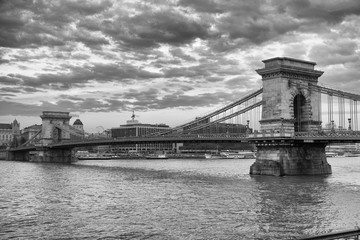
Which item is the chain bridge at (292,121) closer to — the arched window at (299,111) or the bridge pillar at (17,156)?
the arched window at (299,111)

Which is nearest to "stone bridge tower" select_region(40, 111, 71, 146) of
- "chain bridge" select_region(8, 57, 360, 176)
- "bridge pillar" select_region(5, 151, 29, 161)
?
"bridge pillar" select_region(5, 151, 29, 161)

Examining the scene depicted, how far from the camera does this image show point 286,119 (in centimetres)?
5534

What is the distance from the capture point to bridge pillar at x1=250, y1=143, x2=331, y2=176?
54.7 meters

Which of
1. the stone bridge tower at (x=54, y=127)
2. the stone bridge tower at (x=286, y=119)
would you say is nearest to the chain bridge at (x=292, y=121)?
the stone bridge tower at (x=286, y=119)

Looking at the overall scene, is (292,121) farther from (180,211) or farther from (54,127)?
(54,127)

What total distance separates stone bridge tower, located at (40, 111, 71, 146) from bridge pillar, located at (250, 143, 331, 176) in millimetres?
85269

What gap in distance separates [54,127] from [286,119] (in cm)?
9274

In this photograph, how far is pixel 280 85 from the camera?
5562 cm

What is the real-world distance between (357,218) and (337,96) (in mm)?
31992

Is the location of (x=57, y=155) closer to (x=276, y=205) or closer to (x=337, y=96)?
(x=337, y=96)

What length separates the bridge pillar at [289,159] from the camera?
179 ft

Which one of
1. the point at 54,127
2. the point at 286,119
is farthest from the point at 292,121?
the point at 54,127

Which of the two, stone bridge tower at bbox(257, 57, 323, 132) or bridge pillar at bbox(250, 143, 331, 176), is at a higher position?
stone bridge tower at bbox(257, 57, 323, 132)

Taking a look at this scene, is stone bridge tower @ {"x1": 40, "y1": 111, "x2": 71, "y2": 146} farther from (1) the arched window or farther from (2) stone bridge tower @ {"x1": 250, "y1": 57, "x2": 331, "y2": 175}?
(1) the arched window
